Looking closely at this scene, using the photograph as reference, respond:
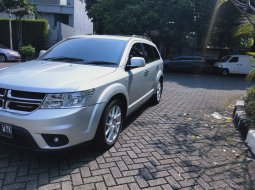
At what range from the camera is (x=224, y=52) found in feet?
78.2

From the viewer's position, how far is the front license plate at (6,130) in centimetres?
344

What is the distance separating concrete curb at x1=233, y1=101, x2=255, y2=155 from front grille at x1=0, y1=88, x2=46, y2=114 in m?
3.39

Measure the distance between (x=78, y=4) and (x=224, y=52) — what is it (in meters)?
21.8

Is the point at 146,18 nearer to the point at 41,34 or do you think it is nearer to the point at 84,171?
the point at 41,34

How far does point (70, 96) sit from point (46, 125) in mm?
452

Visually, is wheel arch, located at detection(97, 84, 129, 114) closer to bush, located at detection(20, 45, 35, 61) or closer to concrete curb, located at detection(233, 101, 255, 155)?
concrete curb, located at detection(233, 101, 255, 155)

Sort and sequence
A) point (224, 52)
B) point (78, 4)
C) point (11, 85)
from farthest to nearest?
1. point (78, 4)
2. point (224, 52)
3. point (11, 85)

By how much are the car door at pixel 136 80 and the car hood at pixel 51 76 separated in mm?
608

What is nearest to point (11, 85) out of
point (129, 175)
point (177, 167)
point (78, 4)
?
point (129, 175)

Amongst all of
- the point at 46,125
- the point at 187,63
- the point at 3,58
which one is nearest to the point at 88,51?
the point at 46,125

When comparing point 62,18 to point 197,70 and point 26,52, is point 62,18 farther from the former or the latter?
point 197,70

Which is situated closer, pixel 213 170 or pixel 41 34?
pixel 213 170

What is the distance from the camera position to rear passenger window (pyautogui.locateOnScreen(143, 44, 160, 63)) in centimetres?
632

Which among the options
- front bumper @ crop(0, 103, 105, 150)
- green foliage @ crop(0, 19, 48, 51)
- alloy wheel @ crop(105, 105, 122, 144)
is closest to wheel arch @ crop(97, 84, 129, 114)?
alloy wheel @ crop(105, 105, 122, 144)
